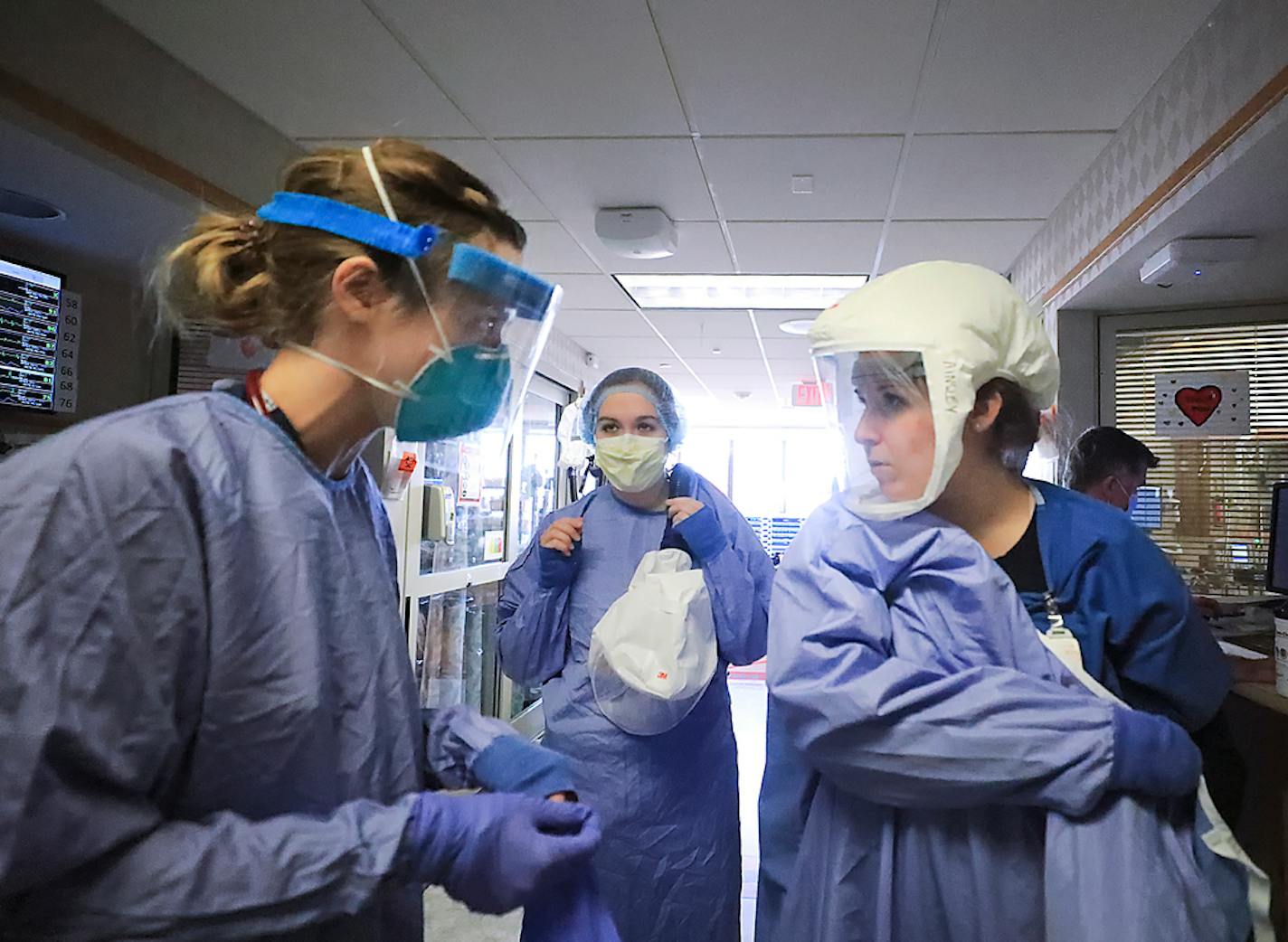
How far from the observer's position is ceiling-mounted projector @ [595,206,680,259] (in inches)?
117

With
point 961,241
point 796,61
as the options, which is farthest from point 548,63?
point 961,241

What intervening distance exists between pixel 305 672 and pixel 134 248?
2126mm

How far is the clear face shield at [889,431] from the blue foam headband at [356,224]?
1.91 feet

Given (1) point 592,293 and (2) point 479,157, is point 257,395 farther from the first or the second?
(1) point 592,293

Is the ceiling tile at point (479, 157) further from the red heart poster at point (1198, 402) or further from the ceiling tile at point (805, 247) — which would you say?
the red heart poster at point (1198, 402)

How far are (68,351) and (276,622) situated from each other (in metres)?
1.95

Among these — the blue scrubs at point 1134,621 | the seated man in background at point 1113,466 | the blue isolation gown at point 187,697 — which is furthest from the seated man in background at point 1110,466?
the blue isolation gown at point 187,697

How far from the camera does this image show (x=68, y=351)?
2.16 meters

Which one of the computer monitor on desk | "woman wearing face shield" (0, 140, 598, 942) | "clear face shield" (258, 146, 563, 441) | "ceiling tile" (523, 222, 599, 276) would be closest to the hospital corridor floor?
"woman wearing face shield" (0, 140, 598, 942)

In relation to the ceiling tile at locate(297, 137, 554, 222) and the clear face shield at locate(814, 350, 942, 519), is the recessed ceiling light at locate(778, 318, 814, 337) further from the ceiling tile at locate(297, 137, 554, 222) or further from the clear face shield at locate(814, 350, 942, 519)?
the clear face shield at locate(814, 350, 942, 519)

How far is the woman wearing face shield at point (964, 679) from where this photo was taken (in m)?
0.85

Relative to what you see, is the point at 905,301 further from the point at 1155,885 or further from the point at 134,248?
the point at 134,248

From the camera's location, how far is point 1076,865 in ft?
2.79

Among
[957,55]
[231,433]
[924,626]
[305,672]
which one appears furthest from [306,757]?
[957,55]
